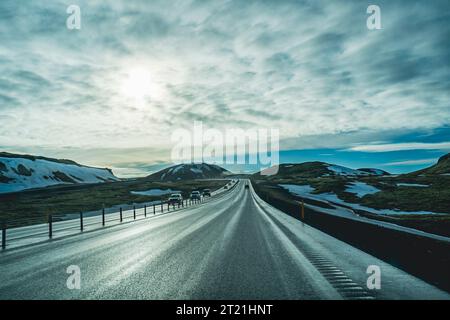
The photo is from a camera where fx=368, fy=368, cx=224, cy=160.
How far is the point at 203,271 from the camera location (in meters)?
8.39

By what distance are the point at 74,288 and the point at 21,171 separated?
172343mm

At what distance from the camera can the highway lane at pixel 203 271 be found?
652 centimetres

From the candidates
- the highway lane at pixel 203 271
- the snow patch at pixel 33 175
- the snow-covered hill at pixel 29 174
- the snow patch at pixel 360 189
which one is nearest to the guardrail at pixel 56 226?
the highway lane at pixel 203 271

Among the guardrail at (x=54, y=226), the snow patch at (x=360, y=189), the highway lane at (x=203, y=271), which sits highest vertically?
the highway lane at (x=203, y=271)

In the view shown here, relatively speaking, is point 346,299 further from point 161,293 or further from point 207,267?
point 207,267

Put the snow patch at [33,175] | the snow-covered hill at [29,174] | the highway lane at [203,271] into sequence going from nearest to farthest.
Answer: the highway lane at [203,271] → the snow patch at [33,175] → the snow-covered hill at [29,174]

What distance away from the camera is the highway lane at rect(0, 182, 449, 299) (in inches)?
257

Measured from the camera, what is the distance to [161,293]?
6.49 metres

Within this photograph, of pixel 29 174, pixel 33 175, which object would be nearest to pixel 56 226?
pixel 29 174

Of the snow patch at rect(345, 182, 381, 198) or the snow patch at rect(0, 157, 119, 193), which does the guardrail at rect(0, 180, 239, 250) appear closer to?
the snow patch at rect(345, 182, 381, 198)

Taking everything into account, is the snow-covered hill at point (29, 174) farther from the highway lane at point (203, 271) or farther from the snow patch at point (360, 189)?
the highway lane at point (203, 271)

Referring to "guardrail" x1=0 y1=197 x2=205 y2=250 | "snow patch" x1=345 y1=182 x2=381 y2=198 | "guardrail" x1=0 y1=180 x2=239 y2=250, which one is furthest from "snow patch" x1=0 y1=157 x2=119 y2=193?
"guardrail" x1=0 y1=197 x2=205 y2=250

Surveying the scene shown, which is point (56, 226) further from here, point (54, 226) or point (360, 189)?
point (360, 189)
